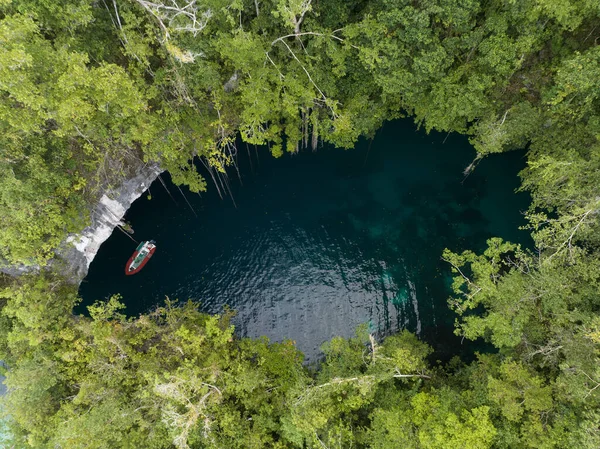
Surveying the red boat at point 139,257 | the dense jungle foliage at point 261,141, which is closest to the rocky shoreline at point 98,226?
the dense jungle foliage at point 261,141

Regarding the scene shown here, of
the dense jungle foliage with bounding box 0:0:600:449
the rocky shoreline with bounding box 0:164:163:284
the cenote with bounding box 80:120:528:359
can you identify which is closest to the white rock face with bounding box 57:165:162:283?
the rocky shoreline with bounding box 0:164:163:284

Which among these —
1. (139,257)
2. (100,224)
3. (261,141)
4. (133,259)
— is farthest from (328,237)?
(100,224)

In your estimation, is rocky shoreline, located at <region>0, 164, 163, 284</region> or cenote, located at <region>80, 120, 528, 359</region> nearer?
rocky shoreline, located at <region>0, 164, 163, 284</region>

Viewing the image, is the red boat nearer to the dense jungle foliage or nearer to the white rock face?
the white rock face

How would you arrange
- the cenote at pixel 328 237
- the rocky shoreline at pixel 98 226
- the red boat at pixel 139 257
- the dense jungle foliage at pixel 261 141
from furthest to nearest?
the red boat at pixel 139 257, the cenote at pixel 328 237, the rocky shoreline at pixel 98 226, the dense jungle foliage at pixel 261 141

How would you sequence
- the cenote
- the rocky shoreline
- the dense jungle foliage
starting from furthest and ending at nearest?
1. the cenote
2. the rocky shoreline
3. the dense jungle foliage

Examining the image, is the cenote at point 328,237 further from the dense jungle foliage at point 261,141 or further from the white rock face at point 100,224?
the dense jungle foliage at point 261,141

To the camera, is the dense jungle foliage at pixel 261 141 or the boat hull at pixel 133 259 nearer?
the dense jungle foliage at pixel 261 141

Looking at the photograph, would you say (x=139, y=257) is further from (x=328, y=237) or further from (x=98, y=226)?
(x=328, y=237)
